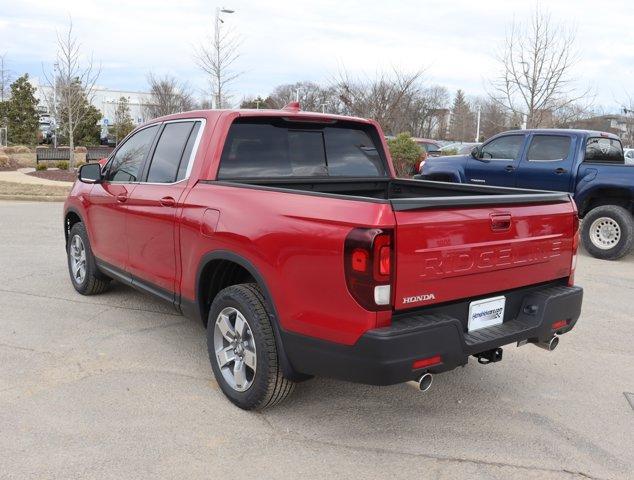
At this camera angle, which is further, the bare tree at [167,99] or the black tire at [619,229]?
the bare tree at [167,99]

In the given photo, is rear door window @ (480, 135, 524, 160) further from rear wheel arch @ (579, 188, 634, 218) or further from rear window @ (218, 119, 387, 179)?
rear window @ (218, 119, 387, 179)

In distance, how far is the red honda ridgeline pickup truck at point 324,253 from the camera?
290 centimetres

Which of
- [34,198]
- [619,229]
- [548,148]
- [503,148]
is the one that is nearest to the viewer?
[619,229]

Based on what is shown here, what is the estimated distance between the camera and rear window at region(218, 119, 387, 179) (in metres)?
4.32

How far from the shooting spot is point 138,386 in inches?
158

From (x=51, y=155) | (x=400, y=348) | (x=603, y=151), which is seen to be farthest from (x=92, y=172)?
(x=51, y=155)

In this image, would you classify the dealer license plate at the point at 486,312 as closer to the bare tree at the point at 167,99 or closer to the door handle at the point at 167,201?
the door handle at the point at 167,201

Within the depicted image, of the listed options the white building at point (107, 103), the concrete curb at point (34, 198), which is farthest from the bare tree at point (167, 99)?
the concrete curb at point (34, 198)

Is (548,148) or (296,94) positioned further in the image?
(296,94)

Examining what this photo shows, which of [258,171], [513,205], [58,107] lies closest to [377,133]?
[258,171]

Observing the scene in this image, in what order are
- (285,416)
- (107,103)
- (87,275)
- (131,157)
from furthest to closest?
1. (107,103)
2. (87,275)
3. (131,157)
4. (285,416)

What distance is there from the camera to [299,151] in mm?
4617

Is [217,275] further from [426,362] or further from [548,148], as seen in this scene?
[548,148]

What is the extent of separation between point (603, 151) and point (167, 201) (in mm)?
8057
